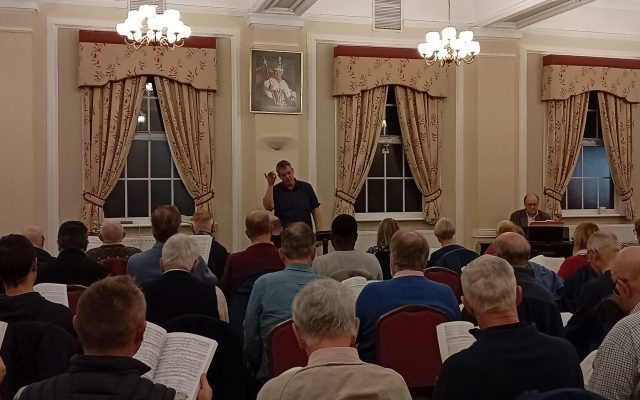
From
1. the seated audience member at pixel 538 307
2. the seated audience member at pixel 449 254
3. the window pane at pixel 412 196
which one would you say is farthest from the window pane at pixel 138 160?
the seated audience member at pixel 538 307

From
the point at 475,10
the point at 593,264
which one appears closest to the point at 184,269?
the point at 593,264

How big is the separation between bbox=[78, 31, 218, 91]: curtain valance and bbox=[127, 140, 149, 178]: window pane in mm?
879

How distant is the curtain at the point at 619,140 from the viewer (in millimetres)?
10672

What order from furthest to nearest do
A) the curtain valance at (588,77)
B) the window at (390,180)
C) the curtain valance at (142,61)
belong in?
the curtain valance at (588,77) → the window at (390,180) → the curtain valance at (142,61)

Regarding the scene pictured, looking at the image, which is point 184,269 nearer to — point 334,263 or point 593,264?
point 334,263

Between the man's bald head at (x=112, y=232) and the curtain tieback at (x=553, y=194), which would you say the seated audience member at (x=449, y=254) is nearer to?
the man's bald head at (x=112, y=232)

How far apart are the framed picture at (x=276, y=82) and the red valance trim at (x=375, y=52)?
59 centimetres

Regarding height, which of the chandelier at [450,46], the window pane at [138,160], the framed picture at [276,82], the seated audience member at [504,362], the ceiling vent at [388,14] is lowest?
the seated audience member at [504,362]

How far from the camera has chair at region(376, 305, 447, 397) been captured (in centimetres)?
334

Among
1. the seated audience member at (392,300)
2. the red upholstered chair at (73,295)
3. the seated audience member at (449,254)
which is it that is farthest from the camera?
the seated audience member at (449,254)

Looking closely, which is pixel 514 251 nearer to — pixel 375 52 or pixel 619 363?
pixel 619 363

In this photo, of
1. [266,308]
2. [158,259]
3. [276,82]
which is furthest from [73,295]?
[276,82]

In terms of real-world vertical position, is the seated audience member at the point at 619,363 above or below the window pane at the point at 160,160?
below

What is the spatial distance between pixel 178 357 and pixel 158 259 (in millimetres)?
2561
